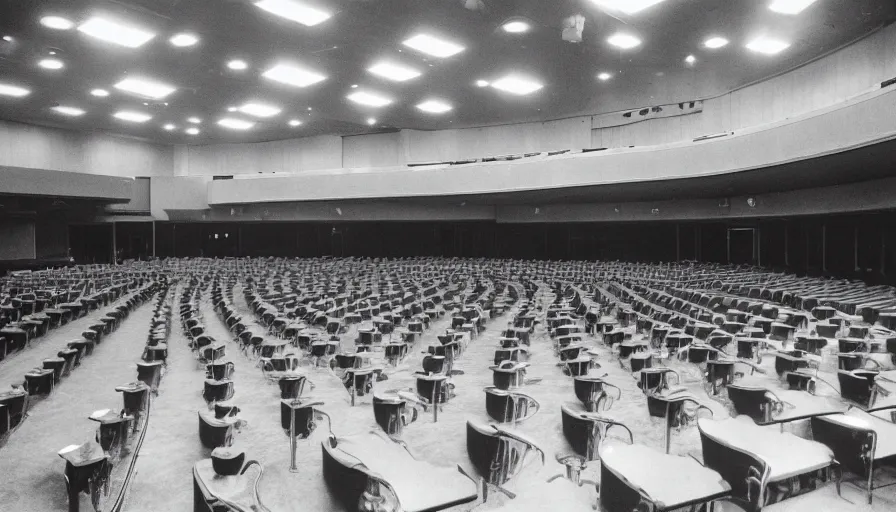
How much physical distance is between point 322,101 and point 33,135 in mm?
16700

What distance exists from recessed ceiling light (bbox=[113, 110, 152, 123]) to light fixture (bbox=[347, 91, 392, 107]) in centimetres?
1040

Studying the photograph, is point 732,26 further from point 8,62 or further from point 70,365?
point 8,62

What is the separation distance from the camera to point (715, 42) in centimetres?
1761

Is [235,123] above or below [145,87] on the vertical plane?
above

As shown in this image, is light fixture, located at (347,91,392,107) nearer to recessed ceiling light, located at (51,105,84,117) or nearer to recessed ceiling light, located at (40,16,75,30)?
recessed ceiling light, located at (40,16,75,30)

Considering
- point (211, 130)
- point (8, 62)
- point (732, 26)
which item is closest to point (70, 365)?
point (8, 62)

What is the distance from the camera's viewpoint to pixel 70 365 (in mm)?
8516

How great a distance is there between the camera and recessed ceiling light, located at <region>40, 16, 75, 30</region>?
15148 mm

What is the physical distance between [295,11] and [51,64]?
982 centimetres

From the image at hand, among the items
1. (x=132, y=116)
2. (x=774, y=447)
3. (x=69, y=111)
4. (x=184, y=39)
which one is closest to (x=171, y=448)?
(x=774, y=447)

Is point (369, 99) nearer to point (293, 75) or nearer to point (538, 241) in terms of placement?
point (293, 75)

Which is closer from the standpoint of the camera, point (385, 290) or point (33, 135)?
point (385, 290)

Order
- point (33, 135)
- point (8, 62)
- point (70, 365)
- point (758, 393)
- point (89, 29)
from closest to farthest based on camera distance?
1. point (758, 393)
2. point (70, 365)
3. point (89, 29)
4. point (8, 62)
5. point (33, 135)

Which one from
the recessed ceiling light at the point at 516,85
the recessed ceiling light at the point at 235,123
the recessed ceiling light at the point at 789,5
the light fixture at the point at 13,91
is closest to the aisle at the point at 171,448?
the recessed ceiling light at the point at 789,5
